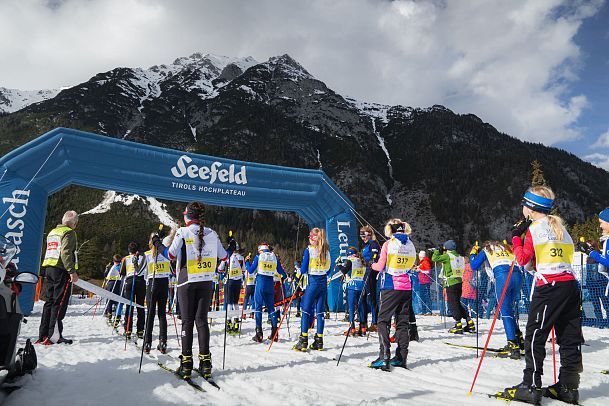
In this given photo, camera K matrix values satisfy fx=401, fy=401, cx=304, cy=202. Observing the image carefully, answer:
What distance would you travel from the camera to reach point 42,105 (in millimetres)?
149375

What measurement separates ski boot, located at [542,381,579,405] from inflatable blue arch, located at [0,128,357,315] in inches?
454

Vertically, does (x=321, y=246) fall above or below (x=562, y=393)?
above

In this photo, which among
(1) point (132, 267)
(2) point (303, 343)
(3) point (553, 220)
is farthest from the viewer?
(1) point (132, 267)

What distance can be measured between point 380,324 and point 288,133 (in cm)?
15009

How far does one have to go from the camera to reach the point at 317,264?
6.78 meters

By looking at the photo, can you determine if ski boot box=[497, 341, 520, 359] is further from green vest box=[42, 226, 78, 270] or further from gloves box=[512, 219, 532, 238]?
green vest box=[42, 226, 78, 270]

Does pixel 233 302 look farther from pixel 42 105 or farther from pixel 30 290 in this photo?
pixel 42 105

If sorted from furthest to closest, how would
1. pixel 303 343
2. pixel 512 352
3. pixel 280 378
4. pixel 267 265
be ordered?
pixel 267 265 → pixel 303 343 → pixel 512 352 → pixel 280 378

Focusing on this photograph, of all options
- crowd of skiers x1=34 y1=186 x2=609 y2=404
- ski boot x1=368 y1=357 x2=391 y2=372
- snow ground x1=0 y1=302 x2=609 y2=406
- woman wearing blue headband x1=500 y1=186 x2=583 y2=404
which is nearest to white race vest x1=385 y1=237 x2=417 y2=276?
crowd of skiers x1=34 y1=186 x2=609 y2=404

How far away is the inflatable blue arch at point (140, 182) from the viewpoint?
11109 mm

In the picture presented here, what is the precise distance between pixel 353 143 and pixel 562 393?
15665cm

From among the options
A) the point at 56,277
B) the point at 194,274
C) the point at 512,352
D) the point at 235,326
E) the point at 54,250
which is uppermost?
the point at 54,250

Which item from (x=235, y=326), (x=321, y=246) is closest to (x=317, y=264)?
(x=321, y=246)

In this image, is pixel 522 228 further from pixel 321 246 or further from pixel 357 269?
pixel 357 269
